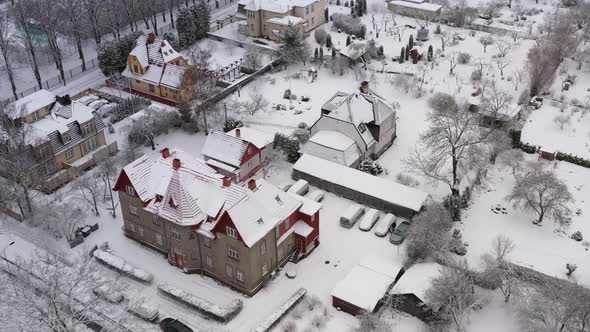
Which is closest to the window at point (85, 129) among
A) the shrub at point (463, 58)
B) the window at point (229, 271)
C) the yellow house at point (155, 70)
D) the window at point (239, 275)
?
the yellow house at point (155, 70)

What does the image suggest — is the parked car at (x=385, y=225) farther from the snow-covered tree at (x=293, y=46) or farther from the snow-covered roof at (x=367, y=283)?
the snow-covered tree at (x=293, y=46)

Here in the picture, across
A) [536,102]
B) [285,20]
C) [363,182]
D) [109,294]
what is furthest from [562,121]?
[109,294]

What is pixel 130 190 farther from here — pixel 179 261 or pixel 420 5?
pixel 420 5

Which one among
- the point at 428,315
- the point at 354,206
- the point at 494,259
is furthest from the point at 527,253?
the point at 354,206

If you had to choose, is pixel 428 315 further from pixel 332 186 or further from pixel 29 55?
pixel 29 55

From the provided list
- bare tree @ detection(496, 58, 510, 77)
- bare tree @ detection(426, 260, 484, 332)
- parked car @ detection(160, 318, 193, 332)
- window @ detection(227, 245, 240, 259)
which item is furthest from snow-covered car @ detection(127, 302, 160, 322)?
bare tree @ detection(496, 58, 510, 77)

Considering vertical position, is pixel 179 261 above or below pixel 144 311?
above
